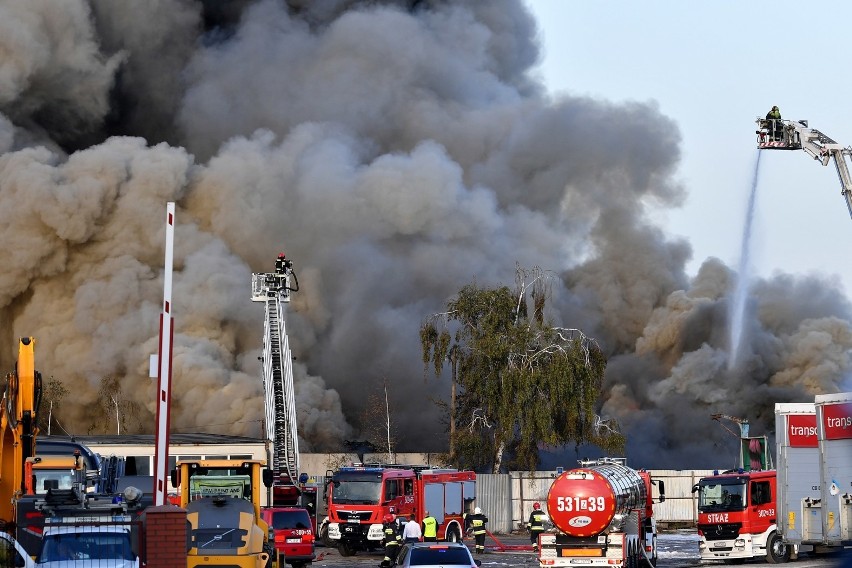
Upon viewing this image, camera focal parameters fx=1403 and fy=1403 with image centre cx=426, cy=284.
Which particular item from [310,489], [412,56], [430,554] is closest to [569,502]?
[430,554]

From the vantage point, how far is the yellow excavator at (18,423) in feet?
66.0

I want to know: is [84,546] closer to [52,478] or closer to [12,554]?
[12,554]

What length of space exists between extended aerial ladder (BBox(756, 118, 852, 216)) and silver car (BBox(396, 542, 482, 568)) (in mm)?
30011

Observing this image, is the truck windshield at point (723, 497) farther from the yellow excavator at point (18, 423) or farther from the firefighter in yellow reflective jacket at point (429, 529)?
the yellow excavator at point (18, 423)

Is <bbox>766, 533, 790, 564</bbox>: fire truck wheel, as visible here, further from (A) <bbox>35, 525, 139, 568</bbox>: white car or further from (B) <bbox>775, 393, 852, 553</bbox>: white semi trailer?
(A) <bbox>35, 525, 139, 568</bbox>: white car

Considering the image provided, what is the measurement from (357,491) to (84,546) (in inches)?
734

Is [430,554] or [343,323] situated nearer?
[430,554]

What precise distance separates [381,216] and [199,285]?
26.4 ft

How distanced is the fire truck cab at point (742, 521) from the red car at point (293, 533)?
29.8ft

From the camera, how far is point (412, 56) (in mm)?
63938

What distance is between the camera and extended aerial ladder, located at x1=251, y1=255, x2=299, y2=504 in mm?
41812

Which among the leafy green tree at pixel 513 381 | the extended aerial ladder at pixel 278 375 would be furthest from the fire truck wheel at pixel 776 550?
the extended aerial ladder at pixel 278 375

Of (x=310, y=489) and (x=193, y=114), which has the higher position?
(x=193, y=114)

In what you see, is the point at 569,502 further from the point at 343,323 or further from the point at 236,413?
the point at 343,323
